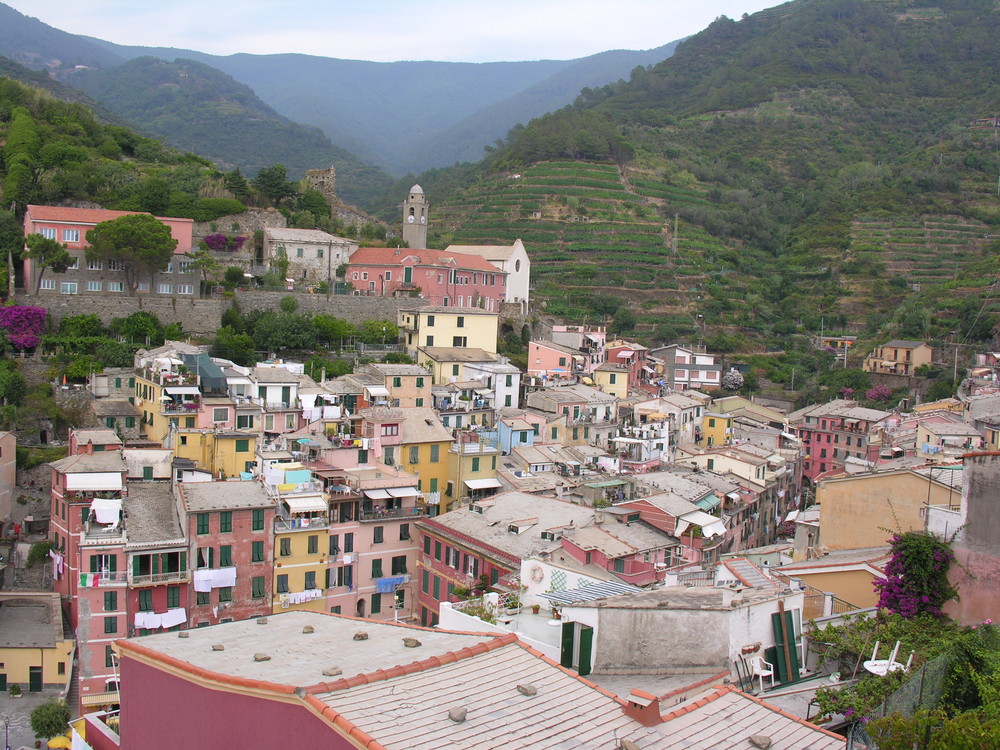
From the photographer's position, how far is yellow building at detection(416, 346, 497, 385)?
38.7 metres

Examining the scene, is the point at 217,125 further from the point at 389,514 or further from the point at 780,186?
the point at 389,514

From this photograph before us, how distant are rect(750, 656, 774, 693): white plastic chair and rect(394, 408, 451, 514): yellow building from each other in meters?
19.2

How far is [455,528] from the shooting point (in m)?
24.4

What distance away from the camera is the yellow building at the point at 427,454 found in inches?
1196

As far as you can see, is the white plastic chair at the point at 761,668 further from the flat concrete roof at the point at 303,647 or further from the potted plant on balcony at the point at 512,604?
the potted plant on balcony at the point at 512,604

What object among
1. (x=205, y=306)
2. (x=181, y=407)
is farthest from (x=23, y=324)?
(x=181, y=407)

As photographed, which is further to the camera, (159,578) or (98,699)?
(159,578)

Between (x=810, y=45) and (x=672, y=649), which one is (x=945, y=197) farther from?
(x=672, y=649)

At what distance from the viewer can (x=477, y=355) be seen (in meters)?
40.6

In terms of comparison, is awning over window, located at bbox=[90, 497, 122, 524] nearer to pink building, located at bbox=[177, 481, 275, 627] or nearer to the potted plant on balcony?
pink building, located at bbox=[177, 481, 275, 627]

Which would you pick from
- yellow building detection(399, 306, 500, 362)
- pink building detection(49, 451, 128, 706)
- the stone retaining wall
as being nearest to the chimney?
pink building detection(49, 451, 128, 706)

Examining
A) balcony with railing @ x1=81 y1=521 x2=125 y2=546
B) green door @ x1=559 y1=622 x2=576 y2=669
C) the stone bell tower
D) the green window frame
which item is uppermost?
the stone bell tower

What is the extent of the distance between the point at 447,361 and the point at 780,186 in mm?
59240

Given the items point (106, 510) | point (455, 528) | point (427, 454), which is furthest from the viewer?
point (427, 454)
